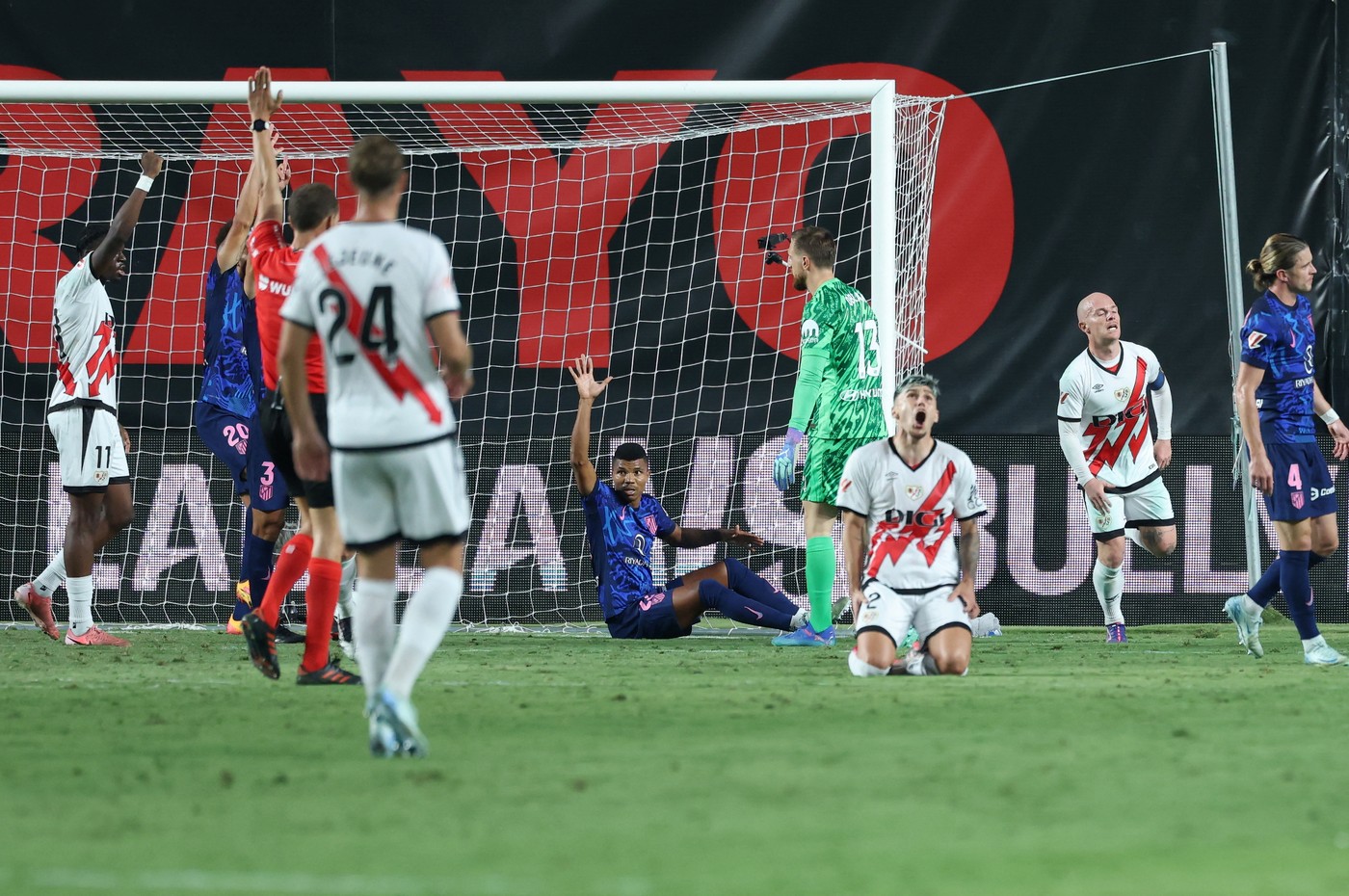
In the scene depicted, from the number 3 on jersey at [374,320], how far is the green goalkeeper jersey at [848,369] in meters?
4.26

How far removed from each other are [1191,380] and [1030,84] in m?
2.17

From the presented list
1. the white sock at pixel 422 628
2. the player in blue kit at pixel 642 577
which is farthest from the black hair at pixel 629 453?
the white sock at pixel 422 628

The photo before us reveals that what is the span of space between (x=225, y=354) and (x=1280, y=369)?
5490mm

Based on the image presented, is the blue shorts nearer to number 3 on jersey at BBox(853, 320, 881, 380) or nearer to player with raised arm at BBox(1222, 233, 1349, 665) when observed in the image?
number 3 on jersey at BBox(853, 320, 881, 380)

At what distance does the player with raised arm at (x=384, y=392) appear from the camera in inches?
172

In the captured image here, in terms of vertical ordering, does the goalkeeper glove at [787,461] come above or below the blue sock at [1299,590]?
above

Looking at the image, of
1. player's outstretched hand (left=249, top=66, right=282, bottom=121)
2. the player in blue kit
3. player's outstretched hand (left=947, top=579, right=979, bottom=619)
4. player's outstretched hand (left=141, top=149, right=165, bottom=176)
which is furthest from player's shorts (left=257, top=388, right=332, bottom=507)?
the player in blue kit

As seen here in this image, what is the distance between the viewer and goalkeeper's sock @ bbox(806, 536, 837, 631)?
8656 mm

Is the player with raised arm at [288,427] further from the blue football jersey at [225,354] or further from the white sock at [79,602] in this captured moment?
the blue football jersey at [225,354]

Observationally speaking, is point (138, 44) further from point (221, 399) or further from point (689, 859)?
point (689, 859)

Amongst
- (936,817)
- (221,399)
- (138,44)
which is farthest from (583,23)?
(936,817)

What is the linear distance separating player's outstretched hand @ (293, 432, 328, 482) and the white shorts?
106 inches

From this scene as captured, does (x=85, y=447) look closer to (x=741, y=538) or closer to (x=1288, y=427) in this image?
(x=741, y=538)

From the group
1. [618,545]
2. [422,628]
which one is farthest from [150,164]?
[422,628]
